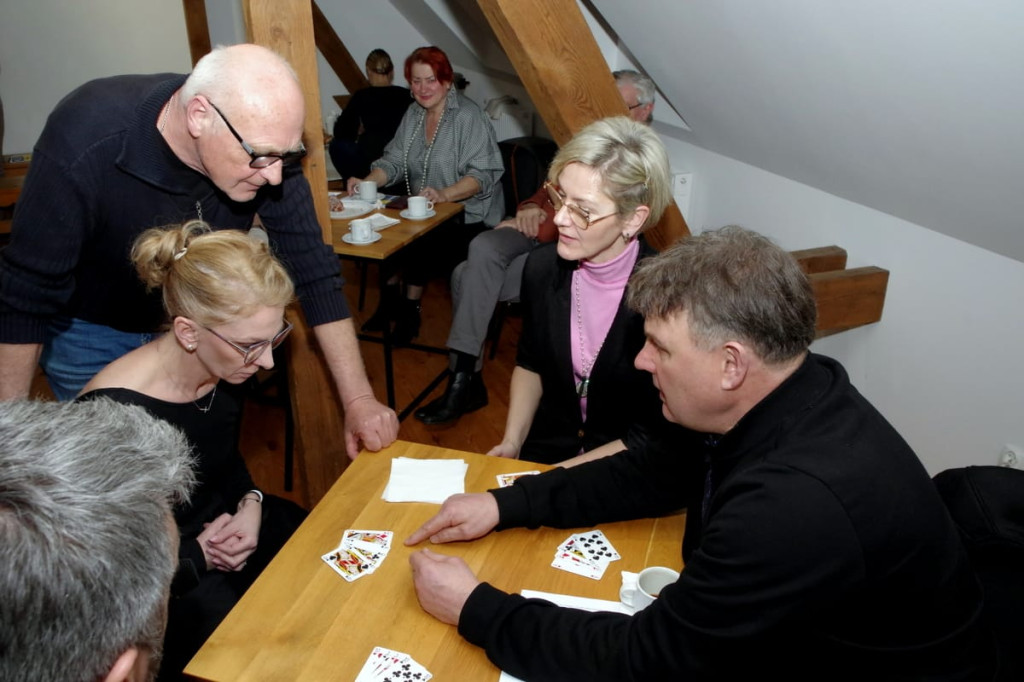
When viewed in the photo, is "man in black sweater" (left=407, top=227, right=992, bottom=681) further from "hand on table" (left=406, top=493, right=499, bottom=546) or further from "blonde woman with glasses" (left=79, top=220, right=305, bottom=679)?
"blonde woman with glasses" (left=79, top=220, right=305, bottom=679)

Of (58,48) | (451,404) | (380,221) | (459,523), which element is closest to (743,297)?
(459,523)

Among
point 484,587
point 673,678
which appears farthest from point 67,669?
point 673,678

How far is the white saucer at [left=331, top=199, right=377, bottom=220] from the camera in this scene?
143 inches

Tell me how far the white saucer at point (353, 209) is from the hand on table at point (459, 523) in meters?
2.45

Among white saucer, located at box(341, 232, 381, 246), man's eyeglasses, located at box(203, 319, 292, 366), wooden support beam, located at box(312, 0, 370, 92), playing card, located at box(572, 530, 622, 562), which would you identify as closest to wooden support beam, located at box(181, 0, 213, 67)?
wooden support beam, located at box(312, 0, 370, 92)

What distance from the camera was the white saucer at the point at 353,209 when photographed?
11.9 feet

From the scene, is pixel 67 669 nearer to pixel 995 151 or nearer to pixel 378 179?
pixel 995 151

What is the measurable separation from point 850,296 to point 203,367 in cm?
220

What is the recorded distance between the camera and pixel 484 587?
4.11ft

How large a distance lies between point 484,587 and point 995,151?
171 cm

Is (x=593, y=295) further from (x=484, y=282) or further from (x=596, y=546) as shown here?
(x=484, y=282)

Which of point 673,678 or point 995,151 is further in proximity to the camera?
point 995,151

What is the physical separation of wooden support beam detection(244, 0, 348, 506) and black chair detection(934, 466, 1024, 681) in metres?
1.90

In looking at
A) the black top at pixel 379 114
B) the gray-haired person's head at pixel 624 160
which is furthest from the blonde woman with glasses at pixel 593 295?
the black top at pixel 379 114
